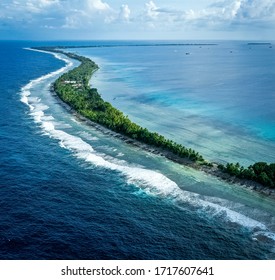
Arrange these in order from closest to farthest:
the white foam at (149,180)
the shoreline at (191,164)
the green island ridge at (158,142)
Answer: the white foam at (149,180), the shoreline at (191,164), the green island ridge at (158,142)

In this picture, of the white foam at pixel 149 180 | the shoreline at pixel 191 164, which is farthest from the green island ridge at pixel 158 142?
the white foam at pixel 149 180

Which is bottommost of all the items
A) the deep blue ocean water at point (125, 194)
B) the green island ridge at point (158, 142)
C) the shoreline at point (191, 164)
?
the deep blue ocean water at point (125, 194)

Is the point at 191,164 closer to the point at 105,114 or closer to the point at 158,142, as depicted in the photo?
the point at 158,142

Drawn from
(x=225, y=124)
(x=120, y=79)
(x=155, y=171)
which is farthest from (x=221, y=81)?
(x=155, y=171)

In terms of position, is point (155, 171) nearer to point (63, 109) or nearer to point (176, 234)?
point (176, 234)

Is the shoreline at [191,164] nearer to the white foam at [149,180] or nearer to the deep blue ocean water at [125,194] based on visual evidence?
the deep blue ocean water at [125,194]

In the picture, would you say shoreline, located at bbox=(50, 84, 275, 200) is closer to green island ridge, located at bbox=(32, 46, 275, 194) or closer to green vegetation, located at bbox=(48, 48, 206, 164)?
green island ridge, located at bbox=(32, 46, 275, 194)

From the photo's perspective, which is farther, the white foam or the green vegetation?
the green vegetation

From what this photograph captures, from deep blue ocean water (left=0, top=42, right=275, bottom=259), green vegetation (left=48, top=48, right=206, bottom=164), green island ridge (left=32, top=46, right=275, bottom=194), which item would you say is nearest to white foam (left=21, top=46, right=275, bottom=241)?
deep blue ocean water (left=0, top=42, right=275, bottom=259)

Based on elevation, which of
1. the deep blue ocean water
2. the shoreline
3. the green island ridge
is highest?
the green island ridge
